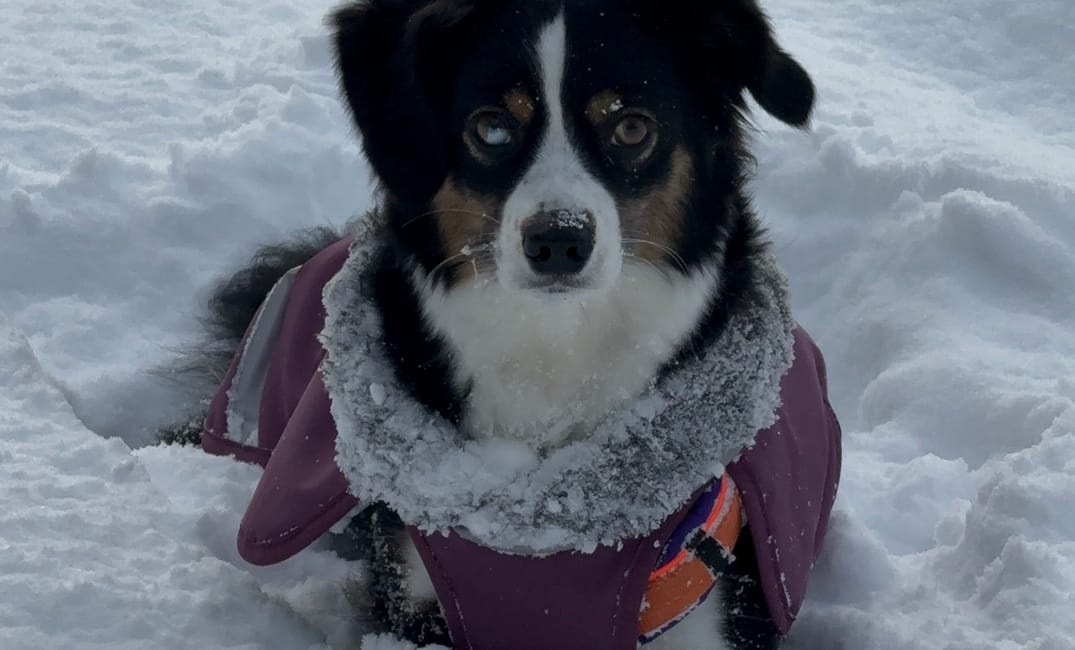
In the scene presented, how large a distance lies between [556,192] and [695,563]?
705 millimetres

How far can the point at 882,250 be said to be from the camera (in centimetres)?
395

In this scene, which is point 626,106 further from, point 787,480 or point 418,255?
point 787,480

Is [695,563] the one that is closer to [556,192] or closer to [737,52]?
[556,192]

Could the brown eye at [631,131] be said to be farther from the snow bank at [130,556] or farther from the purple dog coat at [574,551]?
the snow bank at [130,556]

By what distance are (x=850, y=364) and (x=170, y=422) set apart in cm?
206

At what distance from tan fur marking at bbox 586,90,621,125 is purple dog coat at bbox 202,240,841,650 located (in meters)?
0.62

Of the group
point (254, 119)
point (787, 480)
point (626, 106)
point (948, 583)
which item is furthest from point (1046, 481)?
point (254, 119)

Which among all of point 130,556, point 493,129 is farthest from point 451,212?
point 130,556

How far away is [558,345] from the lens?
2193 millimetres

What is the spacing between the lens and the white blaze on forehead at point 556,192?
76.0 inches

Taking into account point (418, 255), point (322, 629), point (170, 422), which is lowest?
point (170, 422)

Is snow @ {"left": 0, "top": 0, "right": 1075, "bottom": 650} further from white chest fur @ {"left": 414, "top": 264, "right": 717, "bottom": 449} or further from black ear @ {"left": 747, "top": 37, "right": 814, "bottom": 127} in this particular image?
black ear @ {"left": 747, "top": 37, "right": 814, "bottom": 127}

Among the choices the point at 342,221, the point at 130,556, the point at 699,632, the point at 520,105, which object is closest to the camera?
the point at 520,105

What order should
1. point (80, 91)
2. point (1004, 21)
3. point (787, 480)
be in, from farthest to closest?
point (1004, 21), point (80, 91), point (787, 480)
